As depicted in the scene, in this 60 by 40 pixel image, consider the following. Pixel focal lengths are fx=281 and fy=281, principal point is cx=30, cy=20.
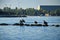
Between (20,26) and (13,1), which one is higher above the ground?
(13,1)

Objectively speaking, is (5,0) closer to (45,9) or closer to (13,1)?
(13,1)

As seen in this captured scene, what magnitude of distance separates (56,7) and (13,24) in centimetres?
200

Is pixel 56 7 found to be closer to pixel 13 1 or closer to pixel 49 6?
pixel 49 6

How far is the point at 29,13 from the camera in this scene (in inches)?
308

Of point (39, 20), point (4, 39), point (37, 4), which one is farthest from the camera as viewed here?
point (39, 20)

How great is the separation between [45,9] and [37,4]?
0.31 metres

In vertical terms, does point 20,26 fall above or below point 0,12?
below

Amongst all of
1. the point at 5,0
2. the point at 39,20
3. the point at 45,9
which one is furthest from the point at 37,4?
the point at 39,20

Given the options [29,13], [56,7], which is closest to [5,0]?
[29,13]

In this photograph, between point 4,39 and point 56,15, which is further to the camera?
Answer: point 56,15

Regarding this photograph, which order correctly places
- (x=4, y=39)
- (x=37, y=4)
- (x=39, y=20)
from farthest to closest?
(x=39, y=20)
(x=37, y=4)
(x=4, y=39)

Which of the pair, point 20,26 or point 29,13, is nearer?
point 29,13

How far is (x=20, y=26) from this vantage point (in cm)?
943

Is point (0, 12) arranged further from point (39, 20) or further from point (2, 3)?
point (39, 20)
